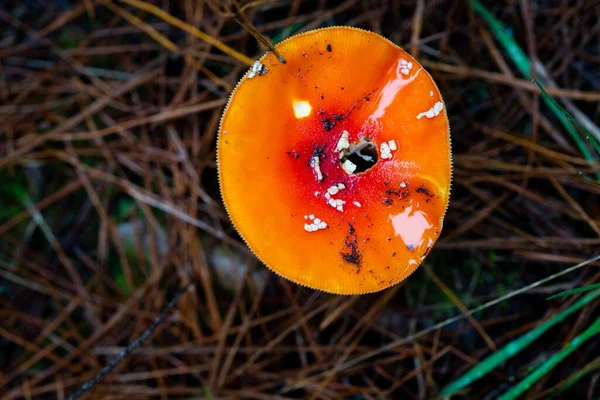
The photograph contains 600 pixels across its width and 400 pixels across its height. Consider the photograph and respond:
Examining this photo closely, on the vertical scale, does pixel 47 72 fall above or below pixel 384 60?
below

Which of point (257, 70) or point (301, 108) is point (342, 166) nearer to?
point (301, 108)

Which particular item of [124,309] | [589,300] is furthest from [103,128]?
[589,300]

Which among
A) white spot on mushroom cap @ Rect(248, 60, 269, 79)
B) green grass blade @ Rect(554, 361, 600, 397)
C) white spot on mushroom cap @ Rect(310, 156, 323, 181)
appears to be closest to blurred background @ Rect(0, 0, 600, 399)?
green grass blade @ Rect(554, 361, 600, 397)

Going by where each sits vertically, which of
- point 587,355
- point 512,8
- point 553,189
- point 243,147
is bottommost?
point 587,355

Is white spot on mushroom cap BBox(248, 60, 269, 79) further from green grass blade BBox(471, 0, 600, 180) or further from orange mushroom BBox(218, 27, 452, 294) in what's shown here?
green grass blade BBox(471, 0, 600, 180)

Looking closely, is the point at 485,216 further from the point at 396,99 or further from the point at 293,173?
the point at 293,173

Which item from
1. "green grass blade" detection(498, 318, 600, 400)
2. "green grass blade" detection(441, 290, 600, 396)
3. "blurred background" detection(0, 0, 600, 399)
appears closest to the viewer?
"green grass blade" detection(498, 318, 600, 400)

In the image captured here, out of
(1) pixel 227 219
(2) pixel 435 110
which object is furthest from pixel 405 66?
(1) pixel 227 219
